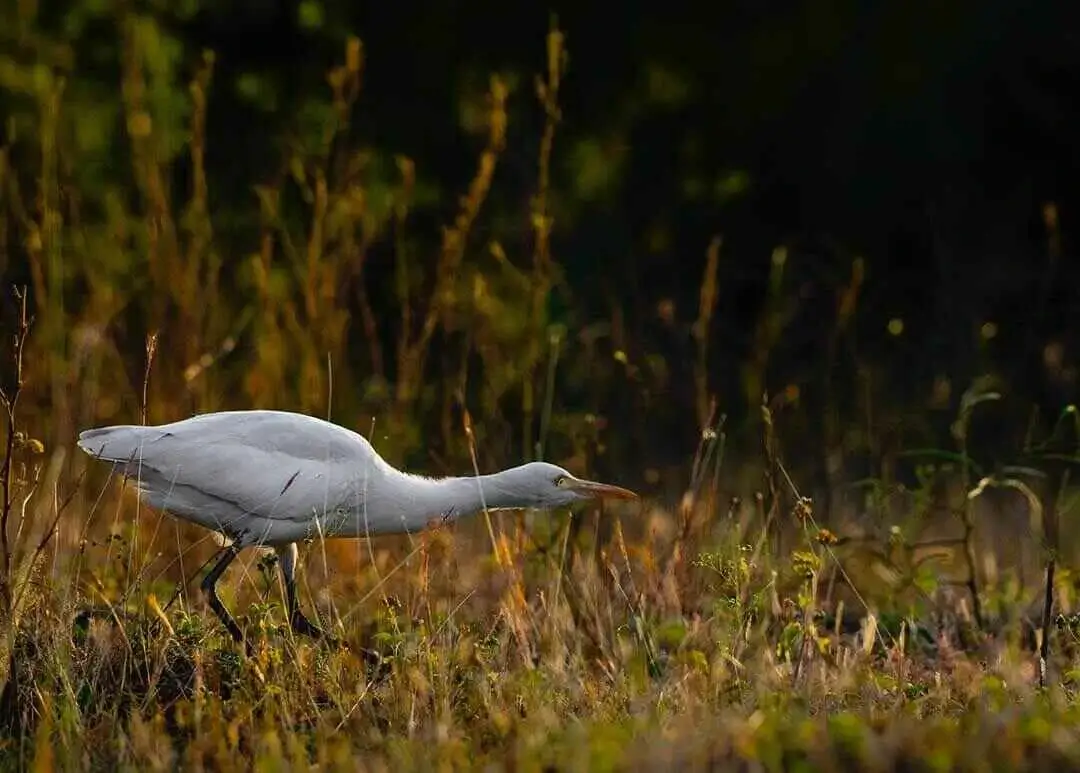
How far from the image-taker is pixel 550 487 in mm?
5199

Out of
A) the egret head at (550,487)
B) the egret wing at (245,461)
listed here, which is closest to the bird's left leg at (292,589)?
the egret wing at (245,461)

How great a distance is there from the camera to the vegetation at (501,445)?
164 inches

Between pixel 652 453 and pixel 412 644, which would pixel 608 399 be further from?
pixel 412 644

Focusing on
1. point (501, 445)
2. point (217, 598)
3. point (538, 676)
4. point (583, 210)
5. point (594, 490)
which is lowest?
point (538, 676)

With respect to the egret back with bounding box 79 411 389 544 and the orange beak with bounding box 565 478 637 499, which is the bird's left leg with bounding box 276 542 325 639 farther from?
the orange beak with bounding box 565 478 637 499

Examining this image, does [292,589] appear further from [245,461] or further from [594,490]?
[594,490]

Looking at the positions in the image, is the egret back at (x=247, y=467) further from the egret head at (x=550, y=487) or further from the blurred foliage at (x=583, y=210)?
the blurred foliage at (x=583, y=210)

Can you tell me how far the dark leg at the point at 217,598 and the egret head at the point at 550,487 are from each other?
2.62 feet

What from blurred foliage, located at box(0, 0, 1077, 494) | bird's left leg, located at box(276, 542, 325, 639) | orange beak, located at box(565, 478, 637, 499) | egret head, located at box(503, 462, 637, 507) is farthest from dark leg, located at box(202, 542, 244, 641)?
blurred foliage, located at box(0, 0, 1077, 494)

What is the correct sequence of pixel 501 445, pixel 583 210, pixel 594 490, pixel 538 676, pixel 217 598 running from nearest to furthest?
pixel 538 676, pixel 217 598, pixel 594 490, pixel 501 445, pixel 583 210

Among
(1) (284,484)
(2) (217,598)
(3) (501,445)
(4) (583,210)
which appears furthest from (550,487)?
(4) (583,210)

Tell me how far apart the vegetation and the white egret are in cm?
16

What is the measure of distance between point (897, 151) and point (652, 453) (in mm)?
3234

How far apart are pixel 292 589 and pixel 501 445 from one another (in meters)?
1.52
